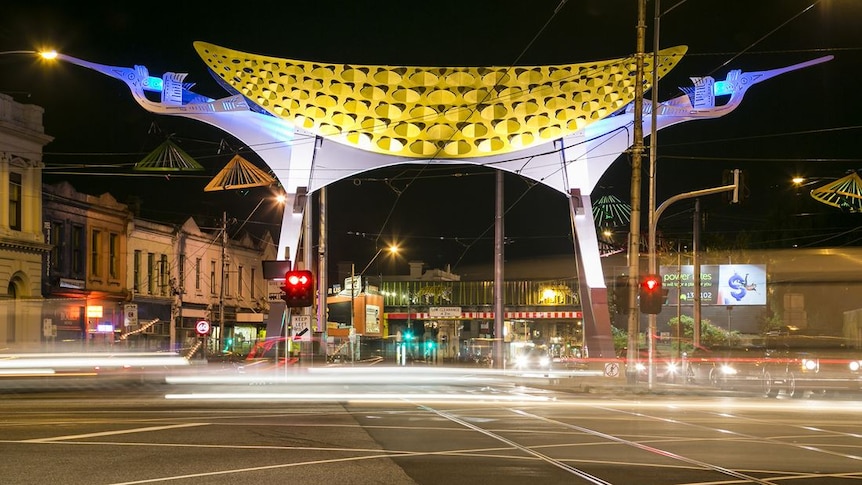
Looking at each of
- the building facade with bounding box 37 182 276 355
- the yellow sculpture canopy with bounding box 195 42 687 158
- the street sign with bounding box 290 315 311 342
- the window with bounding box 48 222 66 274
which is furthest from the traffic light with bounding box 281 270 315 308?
the window with bounding box 48 222 66 274

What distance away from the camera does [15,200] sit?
42.8 m

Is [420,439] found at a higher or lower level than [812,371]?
higher

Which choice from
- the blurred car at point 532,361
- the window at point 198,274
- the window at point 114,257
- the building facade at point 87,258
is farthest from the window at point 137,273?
the blurred car at point 532,361

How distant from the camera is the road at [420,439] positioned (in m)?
10.8

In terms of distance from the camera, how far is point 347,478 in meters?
10.4

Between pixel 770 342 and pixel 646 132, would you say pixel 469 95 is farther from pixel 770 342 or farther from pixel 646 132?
pixel 770 342

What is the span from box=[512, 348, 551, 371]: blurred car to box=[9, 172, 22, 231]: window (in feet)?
78.0

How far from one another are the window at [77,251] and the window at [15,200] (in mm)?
5789

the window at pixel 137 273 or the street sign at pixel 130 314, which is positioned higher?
the window at pixel 137 273

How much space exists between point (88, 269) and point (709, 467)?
43.9 meters

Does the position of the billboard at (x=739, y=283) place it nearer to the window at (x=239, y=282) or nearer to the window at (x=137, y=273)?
the window at (x=239, y=282)

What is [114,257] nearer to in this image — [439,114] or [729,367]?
[439,114]

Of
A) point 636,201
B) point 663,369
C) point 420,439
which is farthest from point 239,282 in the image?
point 420,439

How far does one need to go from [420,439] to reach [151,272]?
146 feet
